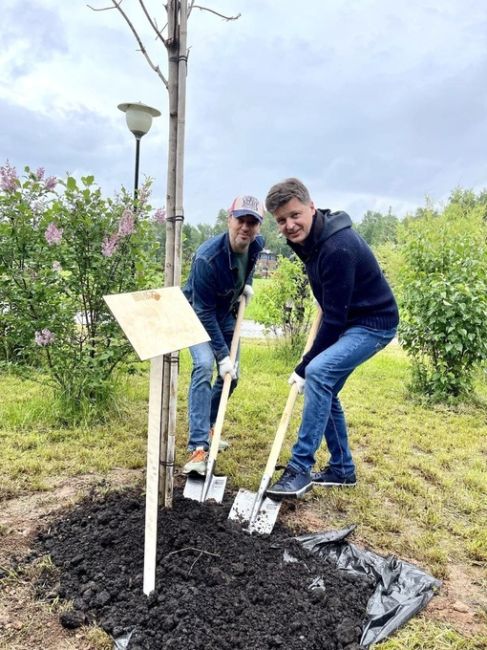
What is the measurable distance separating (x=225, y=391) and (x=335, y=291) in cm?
99

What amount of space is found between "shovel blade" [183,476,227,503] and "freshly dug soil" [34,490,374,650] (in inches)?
4.8

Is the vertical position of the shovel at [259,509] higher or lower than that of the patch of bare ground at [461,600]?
higher

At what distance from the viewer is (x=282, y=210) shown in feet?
8.99

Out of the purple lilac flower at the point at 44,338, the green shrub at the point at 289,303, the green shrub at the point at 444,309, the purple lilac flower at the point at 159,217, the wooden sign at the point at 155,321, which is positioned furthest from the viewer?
the green shrub at the point at 289,303

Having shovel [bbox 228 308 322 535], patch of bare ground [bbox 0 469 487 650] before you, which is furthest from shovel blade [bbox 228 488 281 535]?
patch of bare ground [bbox 0 469 487 650]

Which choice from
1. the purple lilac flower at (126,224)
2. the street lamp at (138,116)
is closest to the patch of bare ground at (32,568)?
the purple lilac flower at (126,224)

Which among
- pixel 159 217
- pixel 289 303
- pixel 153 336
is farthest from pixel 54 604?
pixel 289 303

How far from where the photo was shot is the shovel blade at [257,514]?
8.83ft

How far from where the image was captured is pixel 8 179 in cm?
392

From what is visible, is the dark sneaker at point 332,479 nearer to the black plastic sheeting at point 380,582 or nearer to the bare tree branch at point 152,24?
the black plastic sheeting at point 380,582

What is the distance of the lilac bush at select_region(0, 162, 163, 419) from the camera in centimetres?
396

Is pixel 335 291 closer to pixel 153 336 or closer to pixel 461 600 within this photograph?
pixel 153 336

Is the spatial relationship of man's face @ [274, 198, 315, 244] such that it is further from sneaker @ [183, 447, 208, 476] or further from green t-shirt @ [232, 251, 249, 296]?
sneaker @ [183, 447, 208, 476]

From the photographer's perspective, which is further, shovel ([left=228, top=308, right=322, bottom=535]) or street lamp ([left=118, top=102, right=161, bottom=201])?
street lamp ([left=118, top=102, right=161, bottom=201])
